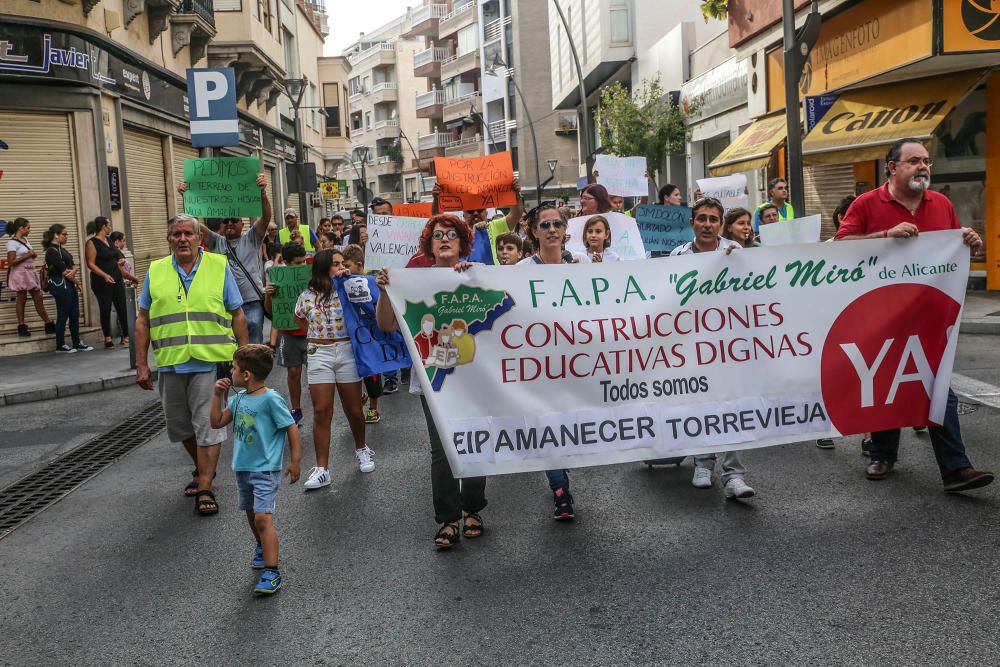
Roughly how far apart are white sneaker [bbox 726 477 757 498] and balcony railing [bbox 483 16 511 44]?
63782 mm

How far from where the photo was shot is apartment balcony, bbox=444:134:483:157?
73.5 meters

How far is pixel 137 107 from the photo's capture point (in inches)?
767

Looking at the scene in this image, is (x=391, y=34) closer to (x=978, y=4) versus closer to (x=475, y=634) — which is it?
(x=978, y=4)

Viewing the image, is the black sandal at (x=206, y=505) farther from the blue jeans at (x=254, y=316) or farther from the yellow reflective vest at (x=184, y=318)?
the blue jeans at (x=254, y=316)

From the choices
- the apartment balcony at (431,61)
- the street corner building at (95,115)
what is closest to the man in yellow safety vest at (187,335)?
the street corner building at (95,115)

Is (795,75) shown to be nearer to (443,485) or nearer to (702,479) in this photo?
(702,479)

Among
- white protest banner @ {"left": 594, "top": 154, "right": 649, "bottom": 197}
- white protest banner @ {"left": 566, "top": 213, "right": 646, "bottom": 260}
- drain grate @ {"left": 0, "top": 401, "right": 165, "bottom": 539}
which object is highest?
white protest banner @ {"left": 594, "top": 154, "right": 649, "bottom": 197}

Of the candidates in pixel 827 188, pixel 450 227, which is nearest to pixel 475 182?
pixel 450 227

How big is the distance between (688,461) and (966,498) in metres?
1.89

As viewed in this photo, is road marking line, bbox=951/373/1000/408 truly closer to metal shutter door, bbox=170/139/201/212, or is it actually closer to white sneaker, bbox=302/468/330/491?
white sneaker, bbox=302/468/330/491

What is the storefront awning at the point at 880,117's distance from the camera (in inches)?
635

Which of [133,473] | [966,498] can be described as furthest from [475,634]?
[133,473]

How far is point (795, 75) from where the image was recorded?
15.0 m

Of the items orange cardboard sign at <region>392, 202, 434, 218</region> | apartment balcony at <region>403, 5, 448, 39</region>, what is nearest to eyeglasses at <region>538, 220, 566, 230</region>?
orange cardboard sign at <region>392, 202, 434, 218</region>
